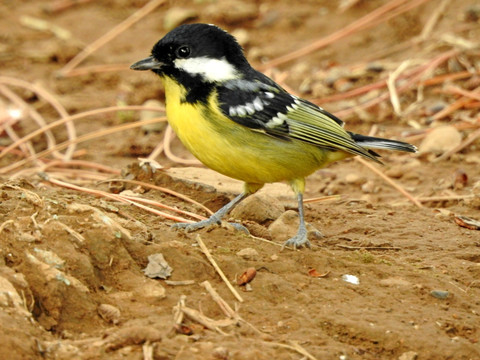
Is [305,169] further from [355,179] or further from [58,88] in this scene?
[58,88]

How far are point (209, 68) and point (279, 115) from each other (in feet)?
1.90

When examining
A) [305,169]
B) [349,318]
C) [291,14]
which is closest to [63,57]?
[291,14]

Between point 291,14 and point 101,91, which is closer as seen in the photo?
point 101,91

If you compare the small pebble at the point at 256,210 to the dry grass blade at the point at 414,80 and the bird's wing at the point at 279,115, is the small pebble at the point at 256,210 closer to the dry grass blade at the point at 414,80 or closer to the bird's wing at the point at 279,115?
the bird's wing at the point at 279,115

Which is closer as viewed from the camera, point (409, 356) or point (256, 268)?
point (409, 356)

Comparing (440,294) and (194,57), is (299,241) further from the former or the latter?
(194,57)

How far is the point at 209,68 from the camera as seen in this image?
5.02 m

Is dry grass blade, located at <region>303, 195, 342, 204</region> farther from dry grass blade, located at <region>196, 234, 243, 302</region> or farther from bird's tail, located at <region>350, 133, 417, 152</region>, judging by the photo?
dry grass blade, located at <region>196, 234, 243, 302</region>

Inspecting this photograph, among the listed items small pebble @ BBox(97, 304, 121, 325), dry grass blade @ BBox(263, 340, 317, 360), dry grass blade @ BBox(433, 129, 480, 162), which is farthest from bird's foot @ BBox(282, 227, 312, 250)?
dry grass blade @ BBox(433, 129, 480, 162)

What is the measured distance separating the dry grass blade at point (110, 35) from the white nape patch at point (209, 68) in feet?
18.5

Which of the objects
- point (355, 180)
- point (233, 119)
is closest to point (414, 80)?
point (355, 180)

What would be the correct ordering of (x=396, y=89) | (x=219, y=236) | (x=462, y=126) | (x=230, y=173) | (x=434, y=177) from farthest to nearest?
(x=396, y=89) → (x=462, y=126) → (x=434, y=177) → (x=230, y=173) → (x=219, y=236)

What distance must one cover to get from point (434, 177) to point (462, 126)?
1096 millimetres

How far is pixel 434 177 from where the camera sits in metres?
7.07
